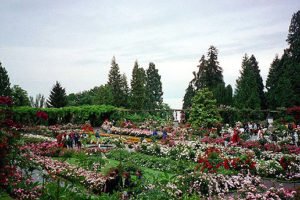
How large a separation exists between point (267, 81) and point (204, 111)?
18112mm

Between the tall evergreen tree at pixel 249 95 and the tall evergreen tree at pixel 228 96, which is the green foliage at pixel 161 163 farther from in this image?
the tall evergreen tree at pixel 228 96

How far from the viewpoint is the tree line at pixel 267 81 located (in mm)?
36625

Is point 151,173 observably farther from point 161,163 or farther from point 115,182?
point 115,182

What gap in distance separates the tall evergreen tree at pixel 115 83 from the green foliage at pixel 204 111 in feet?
77.0

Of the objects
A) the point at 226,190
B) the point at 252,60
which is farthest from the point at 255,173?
the point at 252,60

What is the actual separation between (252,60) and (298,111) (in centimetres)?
3015

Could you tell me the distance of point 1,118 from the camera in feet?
25.8

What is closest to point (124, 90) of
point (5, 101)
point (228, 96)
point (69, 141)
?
point (228, 96)

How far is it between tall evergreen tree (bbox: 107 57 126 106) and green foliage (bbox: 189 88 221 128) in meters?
23.5

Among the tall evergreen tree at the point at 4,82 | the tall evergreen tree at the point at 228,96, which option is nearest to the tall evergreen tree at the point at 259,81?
the tall evergreen tree at the point at 228,96

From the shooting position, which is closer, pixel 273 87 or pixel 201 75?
pixel 273 87

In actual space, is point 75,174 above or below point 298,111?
below

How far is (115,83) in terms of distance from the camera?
56594 millimetres

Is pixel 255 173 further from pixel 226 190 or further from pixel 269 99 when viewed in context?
pixel 269 99
